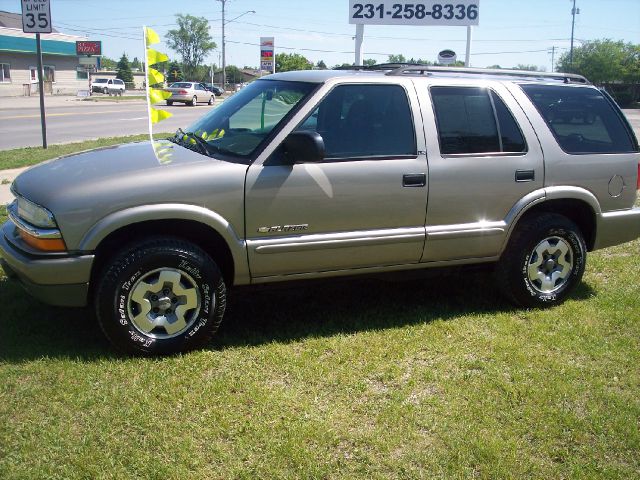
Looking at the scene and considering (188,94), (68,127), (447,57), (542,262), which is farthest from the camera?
(188,94)

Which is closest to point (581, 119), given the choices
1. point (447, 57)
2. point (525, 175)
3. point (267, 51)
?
point (525, 175)

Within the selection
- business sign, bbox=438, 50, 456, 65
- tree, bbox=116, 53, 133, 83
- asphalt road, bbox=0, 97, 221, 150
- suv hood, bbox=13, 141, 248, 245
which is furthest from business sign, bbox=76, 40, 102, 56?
suv hood, bbox=13, 141, 248, 245

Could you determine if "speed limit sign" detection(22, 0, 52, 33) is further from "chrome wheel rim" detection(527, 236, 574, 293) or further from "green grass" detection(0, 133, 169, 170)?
"chrome wheel rim" detection(527, 236, 574, 293)

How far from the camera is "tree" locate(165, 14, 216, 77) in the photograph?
122 metres

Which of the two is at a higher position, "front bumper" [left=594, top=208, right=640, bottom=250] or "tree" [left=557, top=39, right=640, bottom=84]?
"tree" [left=557, top=39, right=640, bottom=84]

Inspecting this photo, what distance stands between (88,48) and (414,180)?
63.0 metres

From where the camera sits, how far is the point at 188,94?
1540 inches

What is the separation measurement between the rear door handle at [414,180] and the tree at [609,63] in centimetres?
8116

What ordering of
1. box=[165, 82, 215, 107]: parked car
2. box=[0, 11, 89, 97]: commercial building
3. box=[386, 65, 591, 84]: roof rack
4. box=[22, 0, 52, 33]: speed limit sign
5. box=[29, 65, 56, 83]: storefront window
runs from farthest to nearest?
box=[29, 65, 56, 83]: storefront window < box=[0, 11, 89, 97]: commercial building < box=[165, 82, 215, 107]: parked car < box=[22, 0, 52, 33]: speed limit sign < box=[386, 65, 591, 84]: roof rack

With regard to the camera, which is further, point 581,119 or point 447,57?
point 447,57

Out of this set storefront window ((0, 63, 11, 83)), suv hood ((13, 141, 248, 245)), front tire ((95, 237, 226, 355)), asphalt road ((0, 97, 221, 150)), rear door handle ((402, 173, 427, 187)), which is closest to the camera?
suv hood ((13, 141, 248, 245))

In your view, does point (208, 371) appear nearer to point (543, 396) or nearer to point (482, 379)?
point (482, 379)

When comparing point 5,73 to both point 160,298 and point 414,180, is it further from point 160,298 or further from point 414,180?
point 414,180

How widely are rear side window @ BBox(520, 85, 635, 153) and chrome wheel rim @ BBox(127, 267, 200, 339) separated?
10.2 ft
